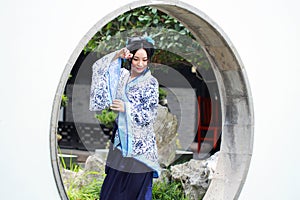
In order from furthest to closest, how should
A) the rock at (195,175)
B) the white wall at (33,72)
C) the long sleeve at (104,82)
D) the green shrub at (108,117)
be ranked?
1. the green shrub at (108,117)
2. the rock at (195,175)
3. the long sleeve at (104,82)
4. the white wall at (33,72)

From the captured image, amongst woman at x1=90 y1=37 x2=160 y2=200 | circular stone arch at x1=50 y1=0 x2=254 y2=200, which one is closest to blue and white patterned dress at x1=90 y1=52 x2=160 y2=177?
woman at x1=90 y1=37 x2=160 y2=200

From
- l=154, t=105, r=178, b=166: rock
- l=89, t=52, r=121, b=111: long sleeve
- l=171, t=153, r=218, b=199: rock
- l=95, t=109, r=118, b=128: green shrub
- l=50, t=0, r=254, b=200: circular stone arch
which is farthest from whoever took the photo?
l=95, t=109, r=118, b=128: green shrub

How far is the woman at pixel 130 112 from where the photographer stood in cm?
356

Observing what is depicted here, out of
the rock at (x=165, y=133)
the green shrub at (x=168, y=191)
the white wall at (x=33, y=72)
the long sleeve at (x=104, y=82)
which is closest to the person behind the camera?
the white wall at (x=33, y=72)

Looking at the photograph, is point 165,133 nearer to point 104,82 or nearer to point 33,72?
point 104,82

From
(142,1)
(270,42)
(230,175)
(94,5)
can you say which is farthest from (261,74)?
(94,5)

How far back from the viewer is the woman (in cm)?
356

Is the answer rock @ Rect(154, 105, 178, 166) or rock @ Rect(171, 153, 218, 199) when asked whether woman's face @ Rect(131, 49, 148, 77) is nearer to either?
rock @ Rect(171, 153, 218, 199)

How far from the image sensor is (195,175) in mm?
5035

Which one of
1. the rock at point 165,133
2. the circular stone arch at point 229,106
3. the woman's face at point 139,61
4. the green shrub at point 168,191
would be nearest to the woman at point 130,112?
the woman's face at point 139,61

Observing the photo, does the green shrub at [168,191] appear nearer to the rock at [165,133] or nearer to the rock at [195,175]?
the rock at [195,175]

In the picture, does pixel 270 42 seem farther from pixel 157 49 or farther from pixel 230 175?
pixel 157 49

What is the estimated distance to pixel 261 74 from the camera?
409 cm

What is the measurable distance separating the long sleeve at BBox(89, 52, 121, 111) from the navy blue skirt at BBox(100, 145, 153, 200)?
52 centimetres
